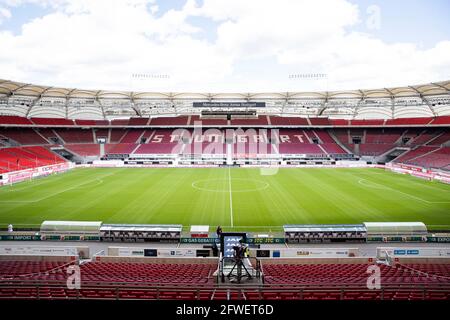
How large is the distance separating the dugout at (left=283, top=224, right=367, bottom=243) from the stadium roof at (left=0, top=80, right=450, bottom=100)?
4700 cm

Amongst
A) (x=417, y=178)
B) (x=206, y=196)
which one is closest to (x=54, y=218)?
(x=206, y=196)

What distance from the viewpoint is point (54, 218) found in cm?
2536

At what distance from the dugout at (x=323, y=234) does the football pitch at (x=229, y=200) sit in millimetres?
2031

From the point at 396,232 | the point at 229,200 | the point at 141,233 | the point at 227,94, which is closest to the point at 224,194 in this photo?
the point at 229,200

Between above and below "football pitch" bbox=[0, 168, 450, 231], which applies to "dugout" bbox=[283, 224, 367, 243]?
below

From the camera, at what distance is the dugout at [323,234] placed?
21.3 meters

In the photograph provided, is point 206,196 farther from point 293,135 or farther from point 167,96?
point 293,135

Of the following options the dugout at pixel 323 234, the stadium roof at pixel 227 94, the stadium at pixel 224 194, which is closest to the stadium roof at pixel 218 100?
the stadium roof at pixel 227 94

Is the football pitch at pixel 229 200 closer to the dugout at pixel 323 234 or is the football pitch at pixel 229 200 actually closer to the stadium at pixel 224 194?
the stadium at pixel 224 194

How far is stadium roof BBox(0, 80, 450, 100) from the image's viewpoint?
57781 mm

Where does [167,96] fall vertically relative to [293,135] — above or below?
above

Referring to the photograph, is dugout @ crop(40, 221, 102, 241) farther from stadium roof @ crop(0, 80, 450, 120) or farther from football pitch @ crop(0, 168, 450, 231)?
stadium roof @ crop(0, 80, 450, 120)

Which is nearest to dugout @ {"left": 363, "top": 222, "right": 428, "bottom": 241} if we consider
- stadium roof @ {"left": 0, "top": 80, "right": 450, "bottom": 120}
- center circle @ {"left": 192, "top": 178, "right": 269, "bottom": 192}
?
center circle @ {"left": 192, "top": 178, "right": 269, "bottom": 192}

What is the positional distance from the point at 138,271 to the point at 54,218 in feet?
51.1
